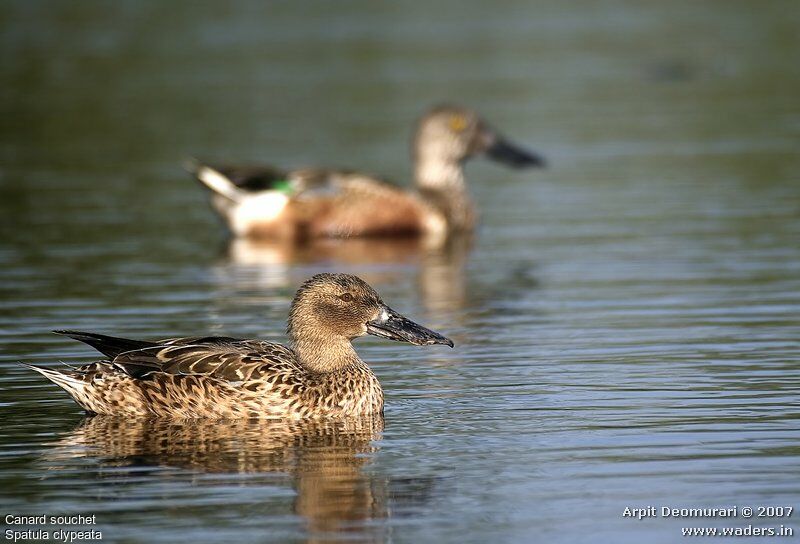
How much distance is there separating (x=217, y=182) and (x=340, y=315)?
27.5 ft

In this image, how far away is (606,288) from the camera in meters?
14.0

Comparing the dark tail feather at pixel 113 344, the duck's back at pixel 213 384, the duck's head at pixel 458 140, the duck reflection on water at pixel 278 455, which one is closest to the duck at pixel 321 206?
the duck's head at pixel 458 140

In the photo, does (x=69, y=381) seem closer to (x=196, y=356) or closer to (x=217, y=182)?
(x=196, y=356)

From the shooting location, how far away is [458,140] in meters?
19.6

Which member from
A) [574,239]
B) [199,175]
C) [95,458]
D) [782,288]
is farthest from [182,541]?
[199,175]

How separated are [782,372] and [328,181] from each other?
8.61 meters

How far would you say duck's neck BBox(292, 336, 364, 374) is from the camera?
32.7ft

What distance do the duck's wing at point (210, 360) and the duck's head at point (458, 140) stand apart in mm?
9841

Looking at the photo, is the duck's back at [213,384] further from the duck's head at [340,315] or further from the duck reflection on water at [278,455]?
the duck's head at [340,315]

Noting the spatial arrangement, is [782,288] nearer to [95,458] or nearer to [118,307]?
[118,307]

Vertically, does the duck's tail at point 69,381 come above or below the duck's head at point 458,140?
below

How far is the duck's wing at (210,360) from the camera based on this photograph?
9.64m

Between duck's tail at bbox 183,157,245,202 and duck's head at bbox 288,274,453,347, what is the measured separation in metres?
8.16

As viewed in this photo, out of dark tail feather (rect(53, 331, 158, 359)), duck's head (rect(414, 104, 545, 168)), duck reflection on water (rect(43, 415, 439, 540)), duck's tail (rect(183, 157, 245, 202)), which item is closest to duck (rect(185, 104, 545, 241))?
duck's tail (rect(183, 157, 245, 202))
